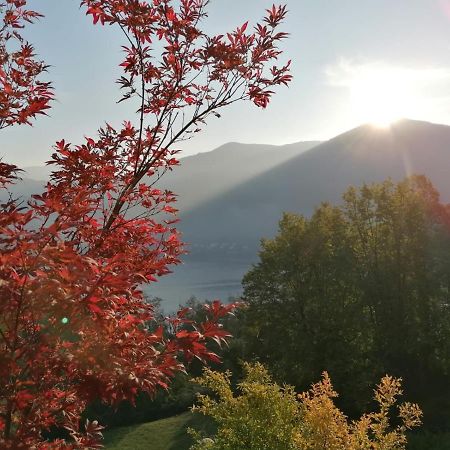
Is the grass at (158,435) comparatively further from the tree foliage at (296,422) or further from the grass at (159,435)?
the tree foliage at (296,422)

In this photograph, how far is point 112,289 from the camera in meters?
3.67

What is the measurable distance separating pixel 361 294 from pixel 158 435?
1350 centimetres

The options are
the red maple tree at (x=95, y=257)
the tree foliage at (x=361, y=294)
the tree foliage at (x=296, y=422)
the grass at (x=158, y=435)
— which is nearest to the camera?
the red maple tree at (x=95, y=257)

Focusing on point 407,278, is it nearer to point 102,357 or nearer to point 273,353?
point 273,353

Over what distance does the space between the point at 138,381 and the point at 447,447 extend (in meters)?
17.1

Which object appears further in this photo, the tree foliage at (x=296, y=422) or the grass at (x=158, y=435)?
the grass at (x=158, y=435)

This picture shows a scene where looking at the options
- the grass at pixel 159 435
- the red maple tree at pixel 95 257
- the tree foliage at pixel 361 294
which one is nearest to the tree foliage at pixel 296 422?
the red maple tree at pixel 95 257

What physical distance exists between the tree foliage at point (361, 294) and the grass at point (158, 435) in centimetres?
530

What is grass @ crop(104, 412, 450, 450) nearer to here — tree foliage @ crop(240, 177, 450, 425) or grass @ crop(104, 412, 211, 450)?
grass @ crop(104, 412, 211, 450)

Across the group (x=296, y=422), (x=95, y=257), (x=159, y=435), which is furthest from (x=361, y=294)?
(x=95, y=257)

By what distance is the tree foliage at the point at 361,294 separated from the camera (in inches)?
846

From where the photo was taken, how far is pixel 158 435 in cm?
2338

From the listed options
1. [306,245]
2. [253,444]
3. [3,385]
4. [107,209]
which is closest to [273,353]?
[306,245]

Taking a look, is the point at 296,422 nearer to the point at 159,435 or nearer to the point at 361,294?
the point at 361,294
